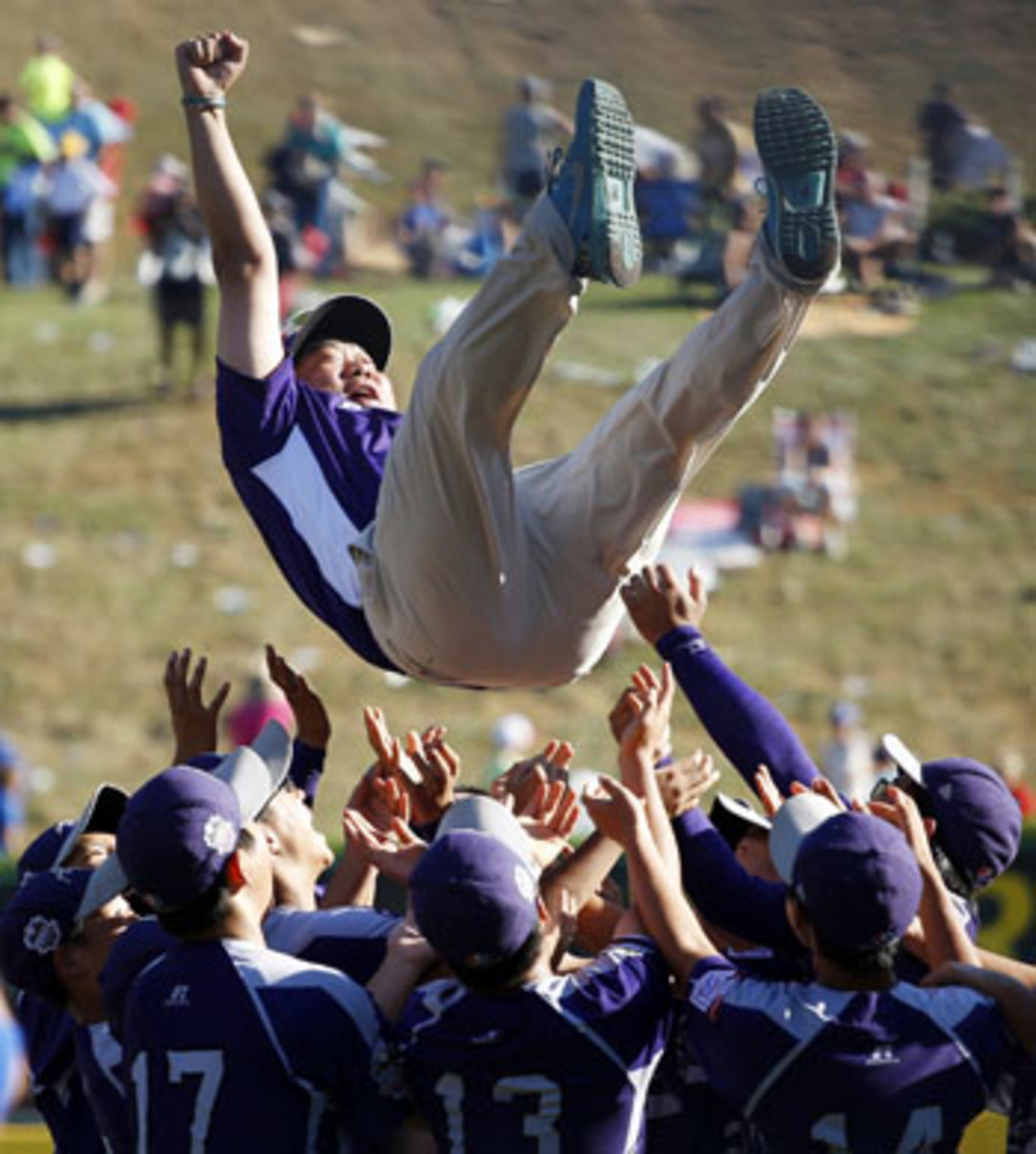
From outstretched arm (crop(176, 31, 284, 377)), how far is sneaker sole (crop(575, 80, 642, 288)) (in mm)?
736

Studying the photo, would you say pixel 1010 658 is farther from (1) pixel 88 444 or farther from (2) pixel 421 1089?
(2) pixel 421 1089

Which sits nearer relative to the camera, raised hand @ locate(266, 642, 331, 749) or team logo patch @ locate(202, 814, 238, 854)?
team logo patch @ locate(202, 814, 238, 854)

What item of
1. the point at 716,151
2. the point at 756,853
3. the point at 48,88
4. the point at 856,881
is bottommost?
the point at 48,88

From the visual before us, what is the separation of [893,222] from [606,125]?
13.0 m

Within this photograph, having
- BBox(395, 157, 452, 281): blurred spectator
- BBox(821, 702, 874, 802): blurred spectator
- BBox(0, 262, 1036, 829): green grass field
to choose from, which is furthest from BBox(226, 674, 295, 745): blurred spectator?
BBox(395, 157, 452, 281): blurred spectator

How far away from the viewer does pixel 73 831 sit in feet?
13.4

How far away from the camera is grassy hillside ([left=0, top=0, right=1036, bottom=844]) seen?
14352mm

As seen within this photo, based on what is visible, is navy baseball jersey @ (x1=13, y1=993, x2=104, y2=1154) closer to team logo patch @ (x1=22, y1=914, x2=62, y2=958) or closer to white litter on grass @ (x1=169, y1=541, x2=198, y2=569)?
team logo patch @ (x1=22, y1=914, x2=62, y2=958)

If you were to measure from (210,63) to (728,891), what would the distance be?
6.42ft

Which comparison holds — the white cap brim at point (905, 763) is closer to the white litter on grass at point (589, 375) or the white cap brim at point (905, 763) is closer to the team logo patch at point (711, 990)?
the team logo patch at point (711, 990)

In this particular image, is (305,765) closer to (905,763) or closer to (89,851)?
(89,851)

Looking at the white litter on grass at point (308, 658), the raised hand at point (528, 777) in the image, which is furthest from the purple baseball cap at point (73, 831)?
the white litter on grass at point (308, 658)

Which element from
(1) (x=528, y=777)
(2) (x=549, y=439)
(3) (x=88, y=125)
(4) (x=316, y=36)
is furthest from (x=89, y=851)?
(4) (x=316, y=36)

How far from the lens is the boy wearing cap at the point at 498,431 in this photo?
13.5 ft
